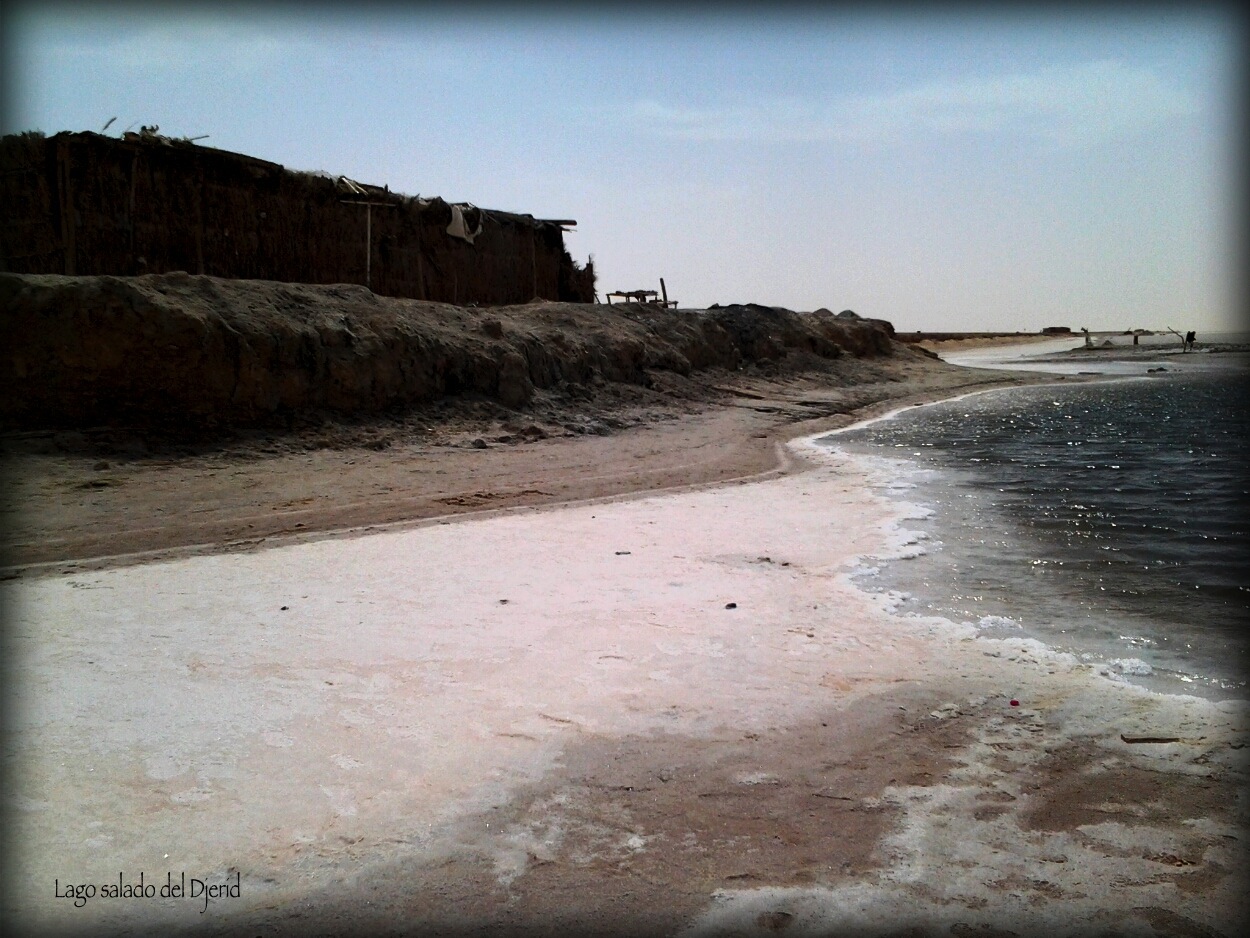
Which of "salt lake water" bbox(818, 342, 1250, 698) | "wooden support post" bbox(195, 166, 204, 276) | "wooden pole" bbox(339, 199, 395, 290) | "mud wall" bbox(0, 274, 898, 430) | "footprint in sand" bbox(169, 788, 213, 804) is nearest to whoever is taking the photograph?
"footprint in sand" bbox(169, 788, 213, 804)

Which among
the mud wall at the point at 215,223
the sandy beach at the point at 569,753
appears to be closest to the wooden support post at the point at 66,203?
the mud wall at the point at 215,223

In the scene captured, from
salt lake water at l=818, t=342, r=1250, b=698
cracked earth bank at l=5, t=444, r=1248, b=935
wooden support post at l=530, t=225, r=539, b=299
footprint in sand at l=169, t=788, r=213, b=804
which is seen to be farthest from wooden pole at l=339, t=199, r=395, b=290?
footprint in sand at l=169, t=788, r=213, b=804

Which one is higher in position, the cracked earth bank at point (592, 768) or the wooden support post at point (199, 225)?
the wooden support post at point (199, 225)

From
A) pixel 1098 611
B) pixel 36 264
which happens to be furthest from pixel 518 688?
pixel 36 264

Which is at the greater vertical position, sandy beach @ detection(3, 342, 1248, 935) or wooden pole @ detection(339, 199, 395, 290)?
wooden pole @ detection(339, 199, 395, 290)

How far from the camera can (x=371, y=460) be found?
10.6 m

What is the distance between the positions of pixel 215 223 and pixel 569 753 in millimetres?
11530

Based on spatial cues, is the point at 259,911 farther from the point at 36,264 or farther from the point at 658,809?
the point at 36,264

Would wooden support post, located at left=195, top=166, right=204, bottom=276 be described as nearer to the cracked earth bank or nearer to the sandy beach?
the sandy beach

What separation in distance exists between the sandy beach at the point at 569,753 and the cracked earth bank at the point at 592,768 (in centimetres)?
1

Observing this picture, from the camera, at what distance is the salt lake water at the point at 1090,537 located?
17.4 ft

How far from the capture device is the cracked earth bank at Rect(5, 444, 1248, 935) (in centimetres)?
277

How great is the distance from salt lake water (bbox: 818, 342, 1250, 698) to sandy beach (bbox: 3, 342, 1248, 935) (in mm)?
427

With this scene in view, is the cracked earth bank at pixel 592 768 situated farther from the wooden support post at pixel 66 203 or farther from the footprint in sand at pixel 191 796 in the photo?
the wooden support post at pixel 66 203
